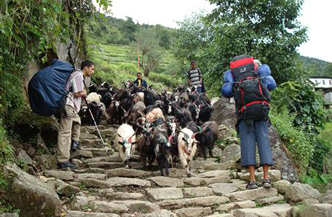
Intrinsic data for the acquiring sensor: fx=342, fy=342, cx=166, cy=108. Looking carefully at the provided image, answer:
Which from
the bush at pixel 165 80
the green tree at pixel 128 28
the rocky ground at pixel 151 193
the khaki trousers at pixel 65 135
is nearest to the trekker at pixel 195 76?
the rocky ground at pixel 151 193

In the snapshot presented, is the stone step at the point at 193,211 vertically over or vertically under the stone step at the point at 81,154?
under

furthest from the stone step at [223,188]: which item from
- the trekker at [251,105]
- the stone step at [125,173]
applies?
the stone step at [125,173]

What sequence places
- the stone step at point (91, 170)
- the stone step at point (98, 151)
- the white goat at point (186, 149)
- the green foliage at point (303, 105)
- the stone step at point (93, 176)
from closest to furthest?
1. the stone step at point (93, 176)
2. the stone step at point (91, 170)
3. the white goat at point (186, 149)
4. the stone step at point (98, 151)
5. the green foliage at point (303, 105)

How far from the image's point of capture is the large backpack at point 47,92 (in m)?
6.25

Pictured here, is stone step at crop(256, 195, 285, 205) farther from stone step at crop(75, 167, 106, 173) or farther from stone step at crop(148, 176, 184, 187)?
stone step at crop(75, 167, 106, 173)

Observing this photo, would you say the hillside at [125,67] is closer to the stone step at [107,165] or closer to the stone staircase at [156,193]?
the stone step at [107,165]

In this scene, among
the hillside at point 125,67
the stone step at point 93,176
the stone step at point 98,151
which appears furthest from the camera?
the hillside at point 125,67

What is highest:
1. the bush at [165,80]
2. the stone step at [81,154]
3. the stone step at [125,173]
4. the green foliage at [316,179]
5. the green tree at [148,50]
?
the green tree at [148,50]

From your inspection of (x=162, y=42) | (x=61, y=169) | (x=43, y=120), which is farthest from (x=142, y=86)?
(x=162, y=42)

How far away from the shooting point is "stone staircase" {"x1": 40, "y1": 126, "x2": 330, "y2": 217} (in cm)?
511

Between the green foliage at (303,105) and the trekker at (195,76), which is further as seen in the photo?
the trekker at (195,76)

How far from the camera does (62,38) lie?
19.0ft

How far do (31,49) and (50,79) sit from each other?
2.22 feet

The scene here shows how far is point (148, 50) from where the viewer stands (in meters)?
41.6
